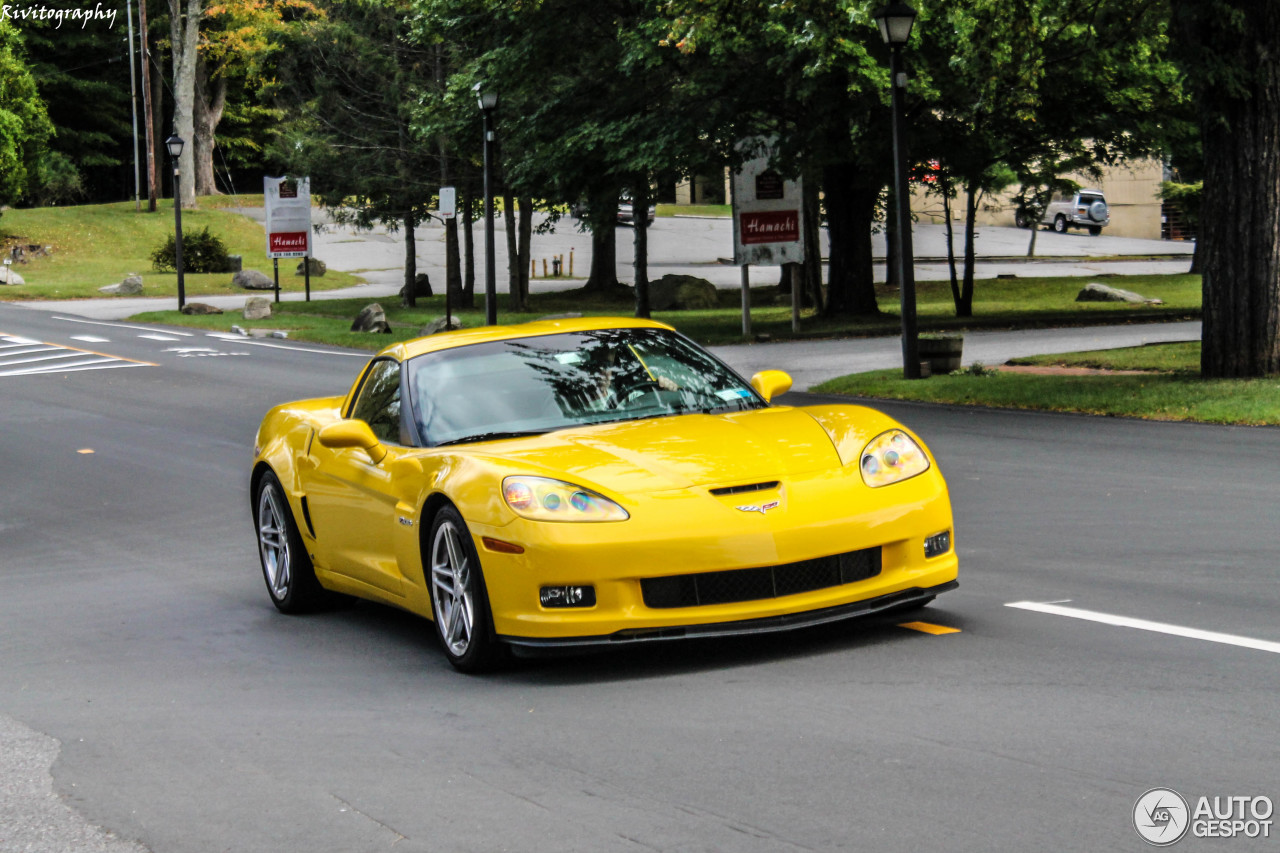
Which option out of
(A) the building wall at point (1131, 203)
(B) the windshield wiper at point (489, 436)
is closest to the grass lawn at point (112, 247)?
(A) the building wall at point (1131, 203)

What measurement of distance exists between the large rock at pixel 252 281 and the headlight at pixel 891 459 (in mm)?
50493

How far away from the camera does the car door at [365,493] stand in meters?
7.35

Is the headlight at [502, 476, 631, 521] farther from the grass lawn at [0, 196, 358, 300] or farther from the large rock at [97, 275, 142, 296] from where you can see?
the large rock at [97, 275, 142, 296]

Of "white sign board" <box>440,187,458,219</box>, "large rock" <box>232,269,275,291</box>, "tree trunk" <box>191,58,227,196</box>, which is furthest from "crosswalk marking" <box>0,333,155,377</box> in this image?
"tree trunk" <box>191,58,227,196</box>

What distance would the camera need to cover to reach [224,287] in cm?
5531

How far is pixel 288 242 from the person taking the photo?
149ft

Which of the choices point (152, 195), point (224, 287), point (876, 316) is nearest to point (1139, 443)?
point (876, 316)

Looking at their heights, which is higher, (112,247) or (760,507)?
(112,247)

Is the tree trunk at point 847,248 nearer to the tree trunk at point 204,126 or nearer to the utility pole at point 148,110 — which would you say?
the utility pole at point 148,110

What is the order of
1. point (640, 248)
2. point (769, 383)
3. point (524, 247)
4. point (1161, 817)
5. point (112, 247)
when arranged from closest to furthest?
point (1161, 817), point (769, 383), point (640, 248), point (524, 247), point (112, 247)

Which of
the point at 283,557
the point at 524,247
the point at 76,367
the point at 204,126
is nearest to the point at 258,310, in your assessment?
the point at 524,247

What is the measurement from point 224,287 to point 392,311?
13.6 m

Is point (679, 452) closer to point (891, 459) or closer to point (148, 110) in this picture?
point (891, 459)

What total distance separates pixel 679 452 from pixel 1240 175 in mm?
12899
